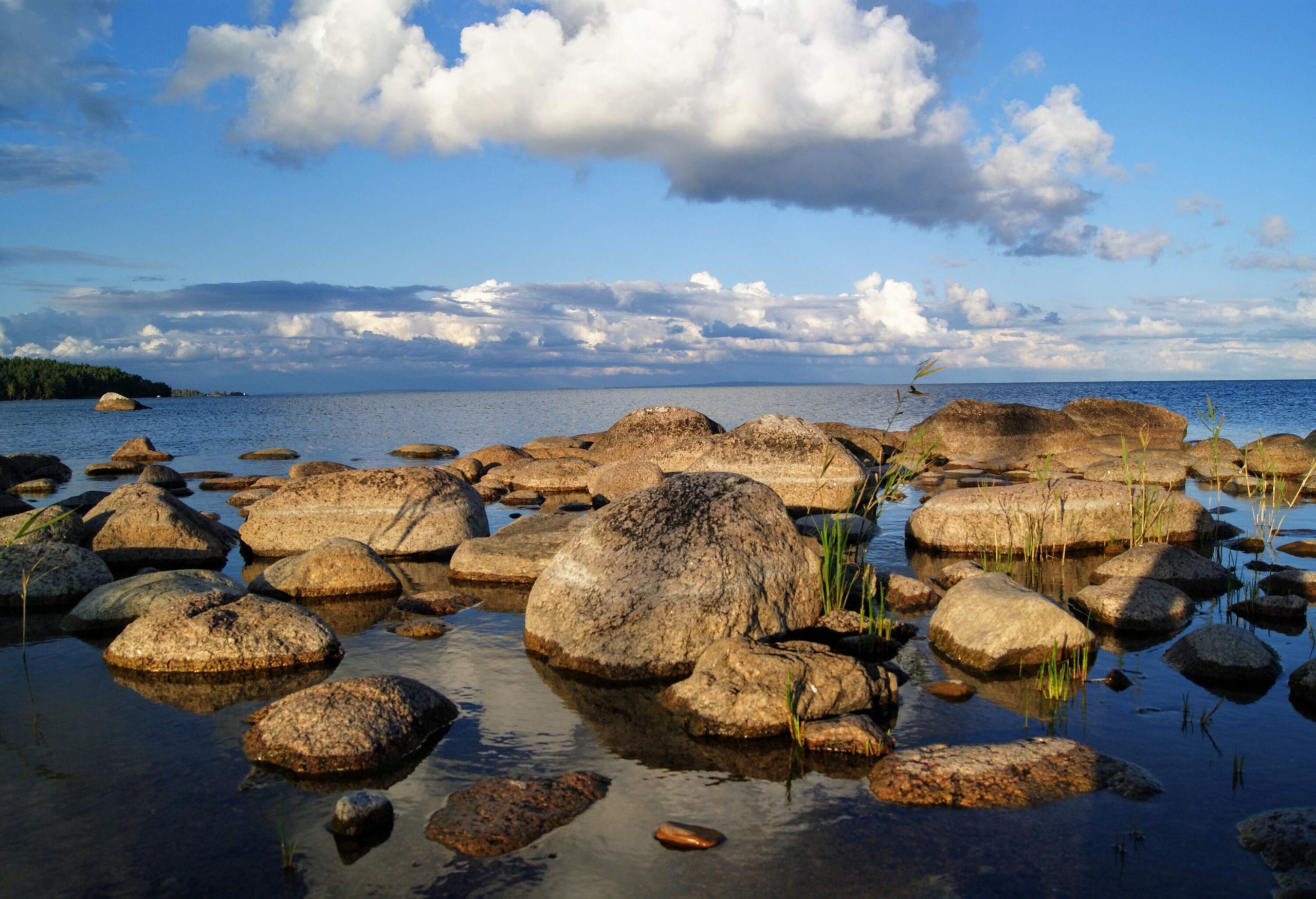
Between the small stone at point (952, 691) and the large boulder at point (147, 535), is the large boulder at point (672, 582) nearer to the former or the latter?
the small stone at point (952, 691)

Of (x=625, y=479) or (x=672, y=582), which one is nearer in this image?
(x=672, y=582)

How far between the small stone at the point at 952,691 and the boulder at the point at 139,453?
35345 mm

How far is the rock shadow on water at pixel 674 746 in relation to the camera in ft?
21.5

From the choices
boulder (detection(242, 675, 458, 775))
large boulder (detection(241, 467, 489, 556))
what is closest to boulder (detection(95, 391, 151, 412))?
large boulder (detection(241, 467, 489, 556))

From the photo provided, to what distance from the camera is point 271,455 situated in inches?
1421

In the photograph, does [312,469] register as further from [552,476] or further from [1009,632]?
[1009,632]

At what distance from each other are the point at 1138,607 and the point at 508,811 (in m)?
7.82

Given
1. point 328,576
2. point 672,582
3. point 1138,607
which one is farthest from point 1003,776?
point 328,576

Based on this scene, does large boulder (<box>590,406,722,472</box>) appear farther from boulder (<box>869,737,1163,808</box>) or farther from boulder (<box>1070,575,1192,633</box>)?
boulder (<box>869,737,1163,808</box>)

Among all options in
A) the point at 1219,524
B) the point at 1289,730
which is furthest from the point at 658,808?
the point at 1219,524

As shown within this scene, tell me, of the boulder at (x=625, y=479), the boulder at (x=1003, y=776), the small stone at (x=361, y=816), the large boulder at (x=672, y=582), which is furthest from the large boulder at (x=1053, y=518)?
the small stone at (x=361, y=816)

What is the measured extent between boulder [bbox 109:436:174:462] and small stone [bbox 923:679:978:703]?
116 feet

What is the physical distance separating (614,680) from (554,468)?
643 inches

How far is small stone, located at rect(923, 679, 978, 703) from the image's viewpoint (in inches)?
312
